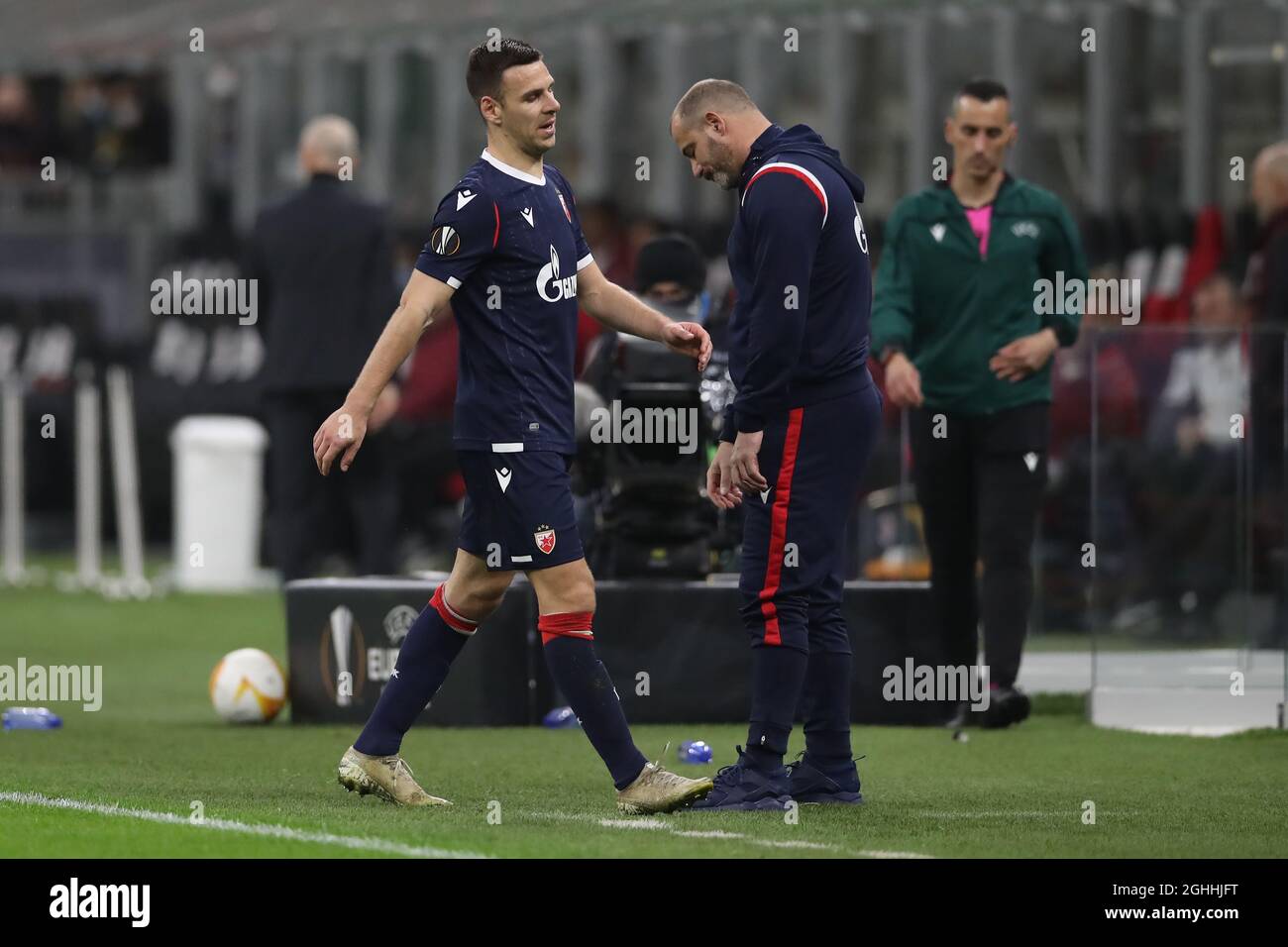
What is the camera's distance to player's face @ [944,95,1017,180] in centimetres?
984

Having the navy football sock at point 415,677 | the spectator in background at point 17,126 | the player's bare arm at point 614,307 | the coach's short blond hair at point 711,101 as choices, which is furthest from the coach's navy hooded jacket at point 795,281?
the spectator in background at point 17,126

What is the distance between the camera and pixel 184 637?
566 inches

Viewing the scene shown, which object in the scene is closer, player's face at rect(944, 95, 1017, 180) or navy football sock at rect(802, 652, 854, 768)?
navy football sock at rect(802, 652, 854, 768)

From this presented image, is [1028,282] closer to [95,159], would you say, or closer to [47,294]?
[47,294]

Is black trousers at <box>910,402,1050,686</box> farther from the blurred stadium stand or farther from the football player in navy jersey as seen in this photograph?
the football player in navy jersey

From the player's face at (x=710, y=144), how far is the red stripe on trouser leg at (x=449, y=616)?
141 cm

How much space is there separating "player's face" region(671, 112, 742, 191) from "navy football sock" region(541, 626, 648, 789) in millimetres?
1404

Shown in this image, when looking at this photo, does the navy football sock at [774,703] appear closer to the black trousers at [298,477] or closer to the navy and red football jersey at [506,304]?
the navy and red football jersey at [506,304]

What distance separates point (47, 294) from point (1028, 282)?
1925 centimetres

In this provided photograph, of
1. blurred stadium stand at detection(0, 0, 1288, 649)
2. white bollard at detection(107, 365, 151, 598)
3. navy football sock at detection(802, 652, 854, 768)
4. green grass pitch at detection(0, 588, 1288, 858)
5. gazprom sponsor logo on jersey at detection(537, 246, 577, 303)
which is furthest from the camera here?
white bollard at detection(107, 365, 151, 598)

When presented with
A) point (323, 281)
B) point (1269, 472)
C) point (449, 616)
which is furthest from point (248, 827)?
point (323, 281)

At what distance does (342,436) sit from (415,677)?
855 mm

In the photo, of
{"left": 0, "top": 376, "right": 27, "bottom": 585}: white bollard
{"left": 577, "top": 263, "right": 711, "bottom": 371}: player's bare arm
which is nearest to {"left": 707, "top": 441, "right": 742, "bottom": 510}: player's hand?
{"left": 577, "top": 263, "right": 711, "bottom": 371}: player's bare arm
